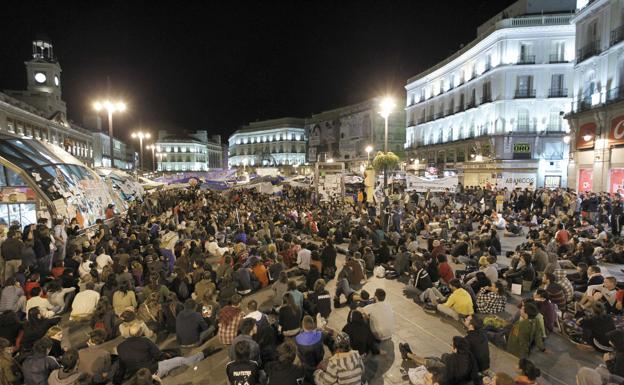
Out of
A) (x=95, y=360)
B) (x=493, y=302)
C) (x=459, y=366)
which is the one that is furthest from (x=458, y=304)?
(x=95, y=360)

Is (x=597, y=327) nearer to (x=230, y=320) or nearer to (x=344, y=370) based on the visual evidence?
(x=344, y=370)

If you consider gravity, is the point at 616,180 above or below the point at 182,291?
above

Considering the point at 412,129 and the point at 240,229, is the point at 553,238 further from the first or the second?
the point at 412,129

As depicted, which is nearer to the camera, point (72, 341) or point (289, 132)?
point (72, 341)

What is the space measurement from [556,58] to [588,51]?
9.74 meters

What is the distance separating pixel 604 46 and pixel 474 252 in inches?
794

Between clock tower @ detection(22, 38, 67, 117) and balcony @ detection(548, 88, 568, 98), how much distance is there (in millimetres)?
60463

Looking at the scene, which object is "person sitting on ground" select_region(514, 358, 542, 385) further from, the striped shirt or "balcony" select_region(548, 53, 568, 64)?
"balcony" select_region(548, 53, 568, 64)

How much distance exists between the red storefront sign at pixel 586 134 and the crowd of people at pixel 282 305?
37.3 feet

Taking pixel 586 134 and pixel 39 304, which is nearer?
pixel 39 304

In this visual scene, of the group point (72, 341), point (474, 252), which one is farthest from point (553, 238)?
point (72, 341)

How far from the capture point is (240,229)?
1389cm

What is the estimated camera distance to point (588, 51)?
23516 mm

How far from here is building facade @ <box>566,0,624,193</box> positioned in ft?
68.1
